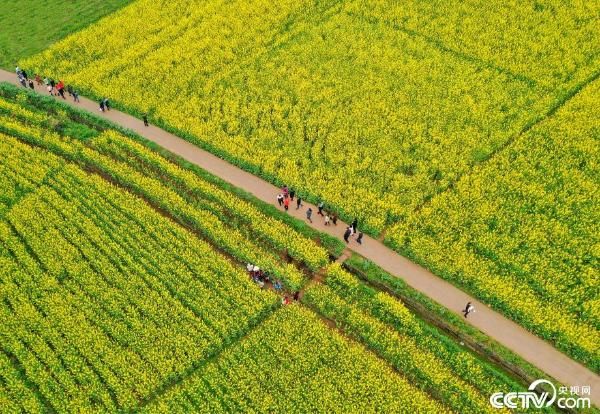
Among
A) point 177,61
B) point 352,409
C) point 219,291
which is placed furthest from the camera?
point 177,61

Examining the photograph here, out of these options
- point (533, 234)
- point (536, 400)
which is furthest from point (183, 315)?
point (533, 234)

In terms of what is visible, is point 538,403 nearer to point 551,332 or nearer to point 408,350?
point 551,332

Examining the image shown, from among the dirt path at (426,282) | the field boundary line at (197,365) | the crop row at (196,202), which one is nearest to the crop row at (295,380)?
the field boundary line at (197,365)

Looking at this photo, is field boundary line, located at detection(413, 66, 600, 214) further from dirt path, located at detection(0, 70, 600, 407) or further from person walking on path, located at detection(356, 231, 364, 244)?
dirt path, located at detection(0, 70, 600, 407)

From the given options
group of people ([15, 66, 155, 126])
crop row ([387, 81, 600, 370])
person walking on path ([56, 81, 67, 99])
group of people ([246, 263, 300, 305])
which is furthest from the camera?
person walking on path ([56, 81, 67, 99])

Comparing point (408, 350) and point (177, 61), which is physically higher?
point (177, 61)

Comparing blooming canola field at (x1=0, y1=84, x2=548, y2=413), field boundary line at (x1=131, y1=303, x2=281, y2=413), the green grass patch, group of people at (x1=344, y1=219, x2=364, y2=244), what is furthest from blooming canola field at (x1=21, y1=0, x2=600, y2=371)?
blooming canola field at (x1=0, y1=84, x2=548, y2=413)

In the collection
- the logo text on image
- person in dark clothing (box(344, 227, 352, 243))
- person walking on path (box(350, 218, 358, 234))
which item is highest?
person walking on path (box(350, 218, 358, 234))

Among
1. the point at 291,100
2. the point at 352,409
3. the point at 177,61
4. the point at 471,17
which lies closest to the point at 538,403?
the point at 352,409
